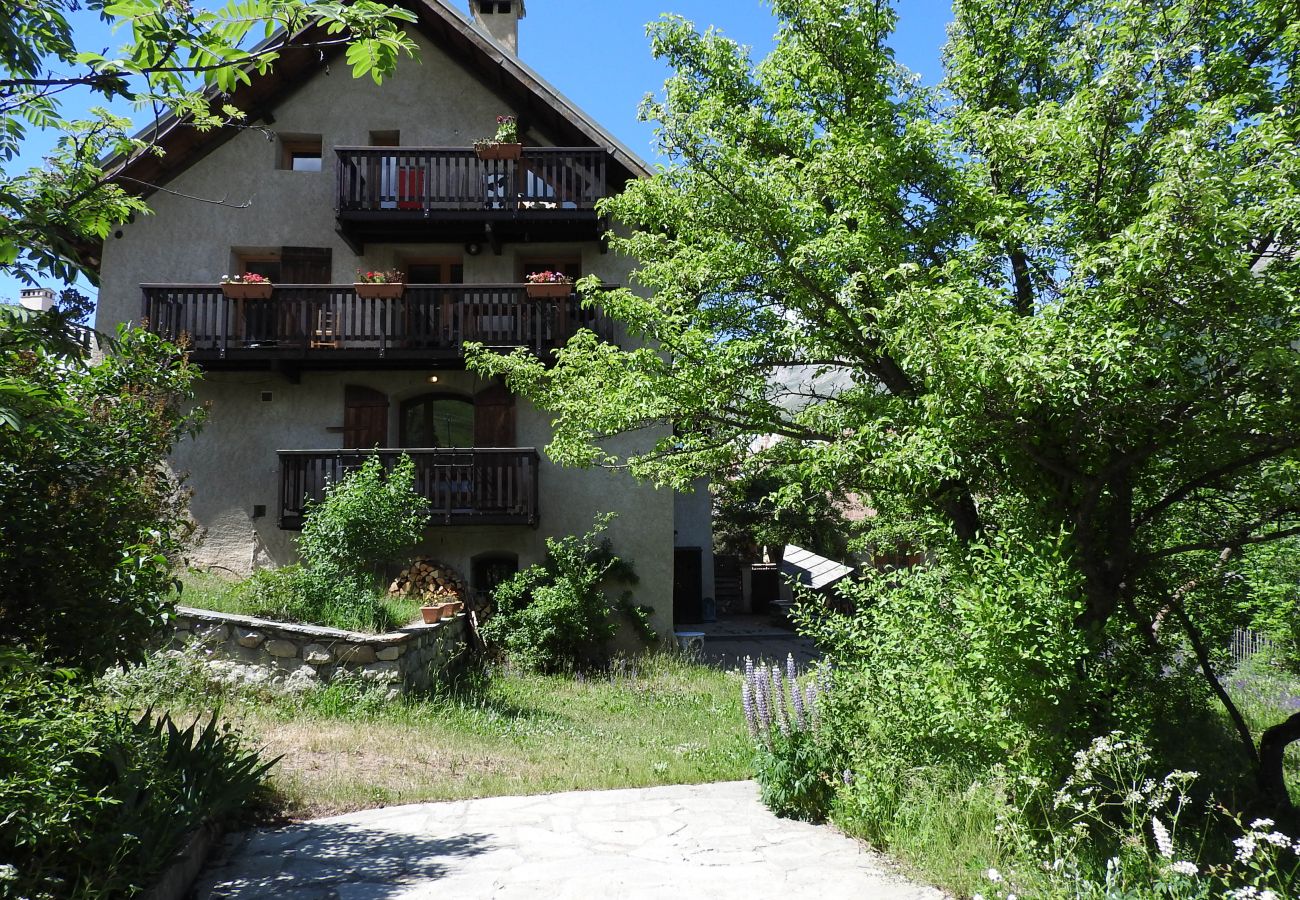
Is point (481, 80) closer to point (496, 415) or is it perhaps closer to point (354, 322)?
point (354, 322)

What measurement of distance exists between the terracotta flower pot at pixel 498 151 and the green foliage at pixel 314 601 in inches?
296

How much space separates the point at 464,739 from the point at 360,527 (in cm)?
366

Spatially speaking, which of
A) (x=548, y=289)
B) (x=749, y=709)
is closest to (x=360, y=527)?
(x=548, y=289)

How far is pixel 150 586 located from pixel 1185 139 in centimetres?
615

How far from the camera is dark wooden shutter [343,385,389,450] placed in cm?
1430

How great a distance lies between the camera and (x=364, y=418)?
1439 centimetres

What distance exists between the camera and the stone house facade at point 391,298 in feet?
45.0

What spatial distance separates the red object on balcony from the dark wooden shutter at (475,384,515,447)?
339 centimetres

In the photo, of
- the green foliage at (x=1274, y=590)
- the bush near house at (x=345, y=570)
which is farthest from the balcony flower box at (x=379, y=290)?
the green foliage at (x=1274, y=590)

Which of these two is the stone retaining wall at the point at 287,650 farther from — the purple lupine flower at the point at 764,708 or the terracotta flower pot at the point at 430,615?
the purple lupine flower at the point at 764,708

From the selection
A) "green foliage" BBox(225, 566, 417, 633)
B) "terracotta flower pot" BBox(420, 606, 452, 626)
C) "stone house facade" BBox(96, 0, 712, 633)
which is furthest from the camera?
"stone house facade" BBox(96, 0, 712, 633)

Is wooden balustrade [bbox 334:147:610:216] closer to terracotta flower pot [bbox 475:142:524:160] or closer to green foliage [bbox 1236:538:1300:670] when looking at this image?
terracotta flower pot [bbox 475:142:524:160]

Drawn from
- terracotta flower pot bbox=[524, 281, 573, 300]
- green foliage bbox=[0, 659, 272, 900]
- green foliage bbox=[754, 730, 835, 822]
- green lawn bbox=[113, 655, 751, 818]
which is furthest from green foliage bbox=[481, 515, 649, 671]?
green foliage bbox=[0, 659, 272, 900]

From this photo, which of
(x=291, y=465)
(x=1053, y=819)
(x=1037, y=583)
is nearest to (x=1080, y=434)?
(x=1037, y=583)
